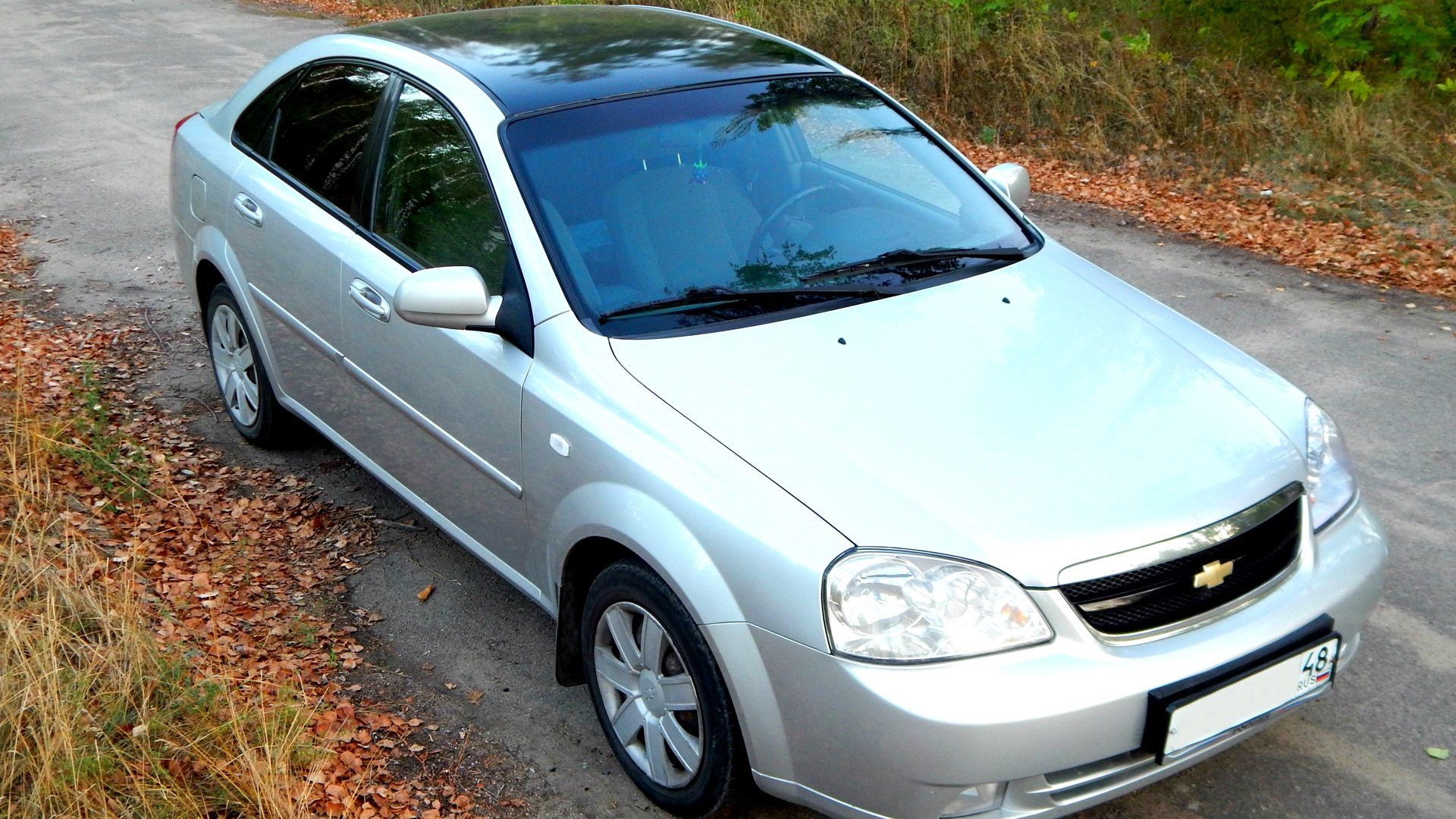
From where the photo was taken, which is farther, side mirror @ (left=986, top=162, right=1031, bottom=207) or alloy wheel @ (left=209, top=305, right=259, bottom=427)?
alloy wheel @ (left=209, top=305, right=259, bottom=427)

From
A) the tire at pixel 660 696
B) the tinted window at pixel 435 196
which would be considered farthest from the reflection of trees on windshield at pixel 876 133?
the tire at pixel 660 696

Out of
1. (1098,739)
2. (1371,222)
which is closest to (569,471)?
(1098,739)

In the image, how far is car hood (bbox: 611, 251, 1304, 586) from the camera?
263 centimetres

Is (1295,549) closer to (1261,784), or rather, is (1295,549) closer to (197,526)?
(1261,784)

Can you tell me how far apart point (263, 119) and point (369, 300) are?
142 centimetres

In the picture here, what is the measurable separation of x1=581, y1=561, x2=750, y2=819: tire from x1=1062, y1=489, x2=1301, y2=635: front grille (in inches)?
33.0

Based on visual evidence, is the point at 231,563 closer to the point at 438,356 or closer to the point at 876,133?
the point at 438,356

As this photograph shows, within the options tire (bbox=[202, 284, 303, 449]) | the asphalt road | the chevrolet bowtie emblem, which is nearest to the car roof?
tire (bbox=[202, 284, 303, 449])

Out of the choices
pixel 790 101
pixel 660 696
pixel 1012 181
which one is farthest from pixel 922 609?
pixel 1012 181

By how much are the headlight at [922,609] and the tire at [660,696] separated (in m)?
0.40

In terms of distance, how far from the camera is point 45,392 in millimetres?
5562

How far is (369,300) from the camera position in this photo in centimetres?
390

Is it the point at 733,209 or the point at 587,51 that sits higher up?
the point at 587,51

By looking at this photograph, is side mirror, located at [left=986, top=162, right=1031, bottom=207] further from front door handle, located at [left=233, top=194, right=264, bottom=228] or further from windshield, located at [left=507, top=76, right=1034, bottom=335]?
front door handle, located at [left=233, top=194, right=264, bottom=228]
